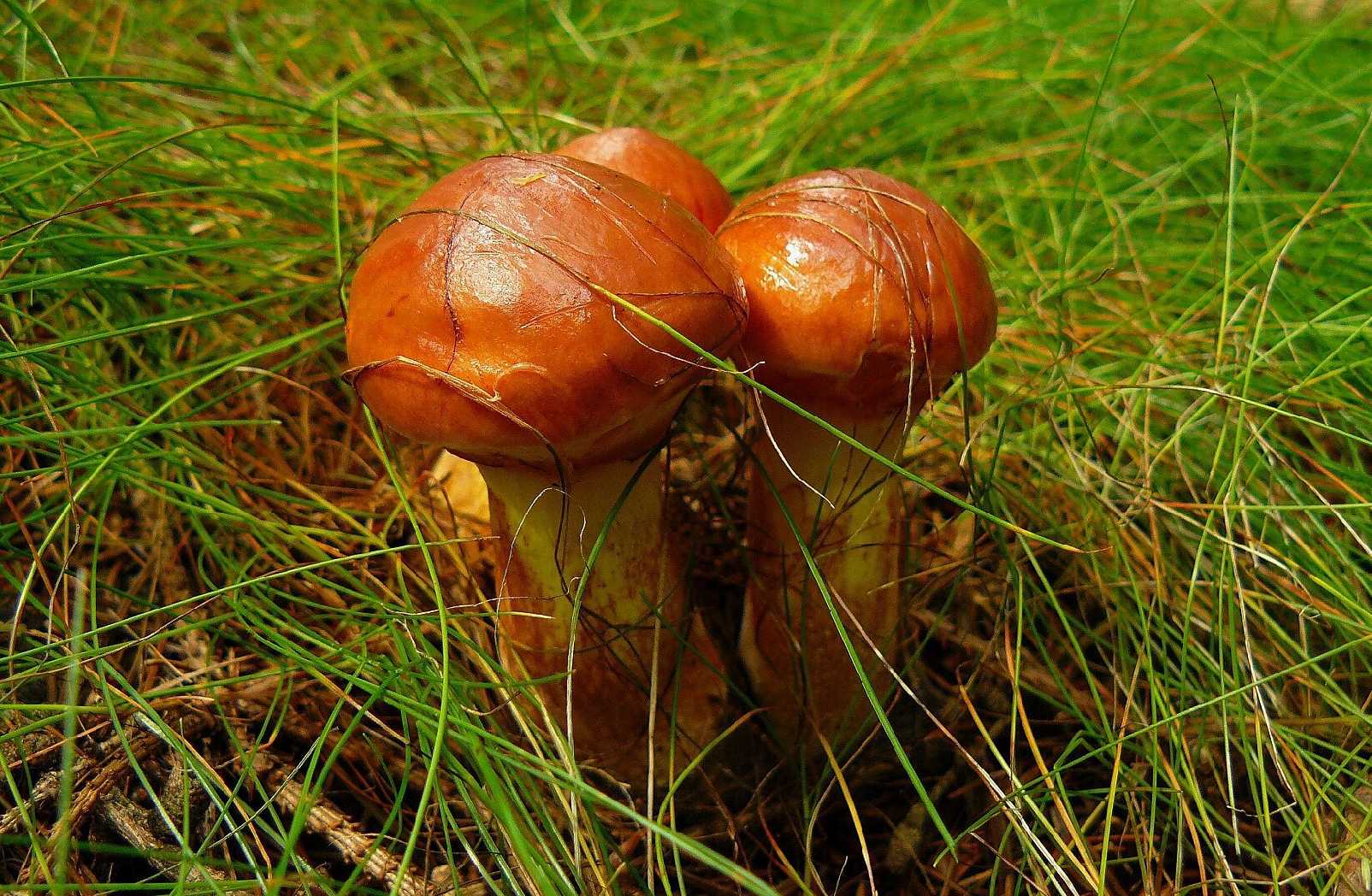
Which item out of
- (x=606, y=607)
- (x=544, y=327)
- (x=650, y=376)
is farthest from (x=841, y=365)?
(x=606, y=607)

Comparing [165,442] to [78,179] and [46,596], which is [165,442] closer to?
[46,596]

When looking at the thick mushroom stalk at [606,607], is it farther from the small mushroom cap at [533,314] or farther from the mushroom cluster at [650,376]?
the small mushroom cap at [533,314]

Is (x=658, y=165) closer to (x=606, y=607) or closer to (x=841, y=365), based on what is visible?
(x=841, y=365)

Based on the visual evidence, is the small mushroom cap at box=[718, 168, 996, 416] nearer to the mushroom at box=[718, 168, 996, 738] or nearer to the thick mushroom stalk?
the mushroom at box=[718, 168, 996, 738]

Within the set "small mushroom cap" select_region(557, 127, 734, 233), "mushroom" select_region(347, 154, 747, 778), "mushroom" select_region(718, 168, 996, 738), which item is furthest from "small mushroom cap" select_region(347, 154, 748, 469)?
"small mushroom cap" select_region(557, 127, 734, 233)

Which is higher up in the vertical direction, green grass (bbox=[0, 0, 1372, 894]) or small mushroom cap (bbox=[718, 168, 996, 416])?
small mushroom cap (bbox=[718, 168, 996, 416])

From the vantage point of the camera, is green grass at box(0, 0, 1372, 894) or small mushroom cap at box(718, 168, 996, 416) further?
green grass at box(0, 0, 1372, 894)
